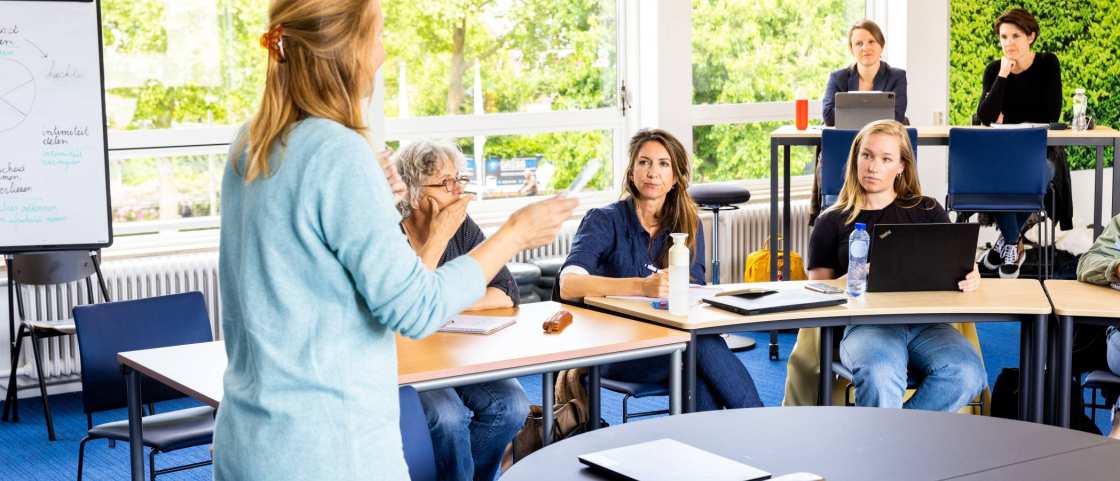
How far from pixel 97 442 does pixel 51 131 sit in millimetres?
1228

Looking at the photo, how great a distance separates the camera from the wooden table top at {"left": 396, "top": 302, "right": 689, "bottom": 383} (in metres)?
2.93

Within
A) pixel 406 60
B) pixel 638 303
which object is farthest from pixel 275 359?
pixel 406 60

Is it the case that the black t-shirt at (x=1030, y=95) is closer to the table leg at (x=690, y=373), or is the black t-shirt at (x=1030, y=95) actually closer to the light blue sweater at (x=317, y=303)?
the table leg at (x=690, y=373)

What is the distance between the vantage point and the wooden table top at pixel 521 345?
293 cm

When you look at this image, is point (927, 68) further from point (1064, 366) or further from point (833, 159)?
point (1064, 366)

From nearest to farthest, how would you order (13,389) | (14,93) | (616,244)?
(616,244)
(14,93)
(13,389)

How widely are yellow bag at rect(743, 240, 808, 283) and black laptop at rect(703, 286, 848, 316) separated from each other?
2.97 metres

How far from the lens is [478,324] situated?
3.38m

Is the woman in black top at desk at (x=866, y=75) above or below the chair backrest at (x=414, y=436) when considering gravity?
above

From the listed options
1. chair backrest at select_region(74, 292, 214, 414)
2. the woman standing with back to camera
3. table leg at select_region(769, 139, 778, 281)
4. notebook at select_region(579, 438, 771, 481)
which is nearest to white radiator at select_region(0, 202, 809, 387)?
chair backrest at select_region(74, 292, 214, 414)

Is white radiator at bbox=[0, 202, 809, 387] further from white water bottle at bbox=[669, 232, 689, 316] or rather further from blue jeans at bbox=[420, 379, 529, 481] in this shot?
white water bottle at bbox=[669, 232, 689, 316]

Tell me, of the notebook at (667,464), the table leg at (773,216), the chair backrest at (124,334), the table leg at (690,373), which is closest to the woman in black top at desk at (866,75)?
the table leg at (773,216)

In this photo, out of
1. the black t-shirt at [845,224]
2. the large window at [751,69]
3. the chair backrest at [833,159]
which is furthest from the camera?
A: the large window at [751,69]

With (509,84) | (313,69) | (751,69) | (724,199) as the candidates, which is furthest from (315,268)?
(751,69)
